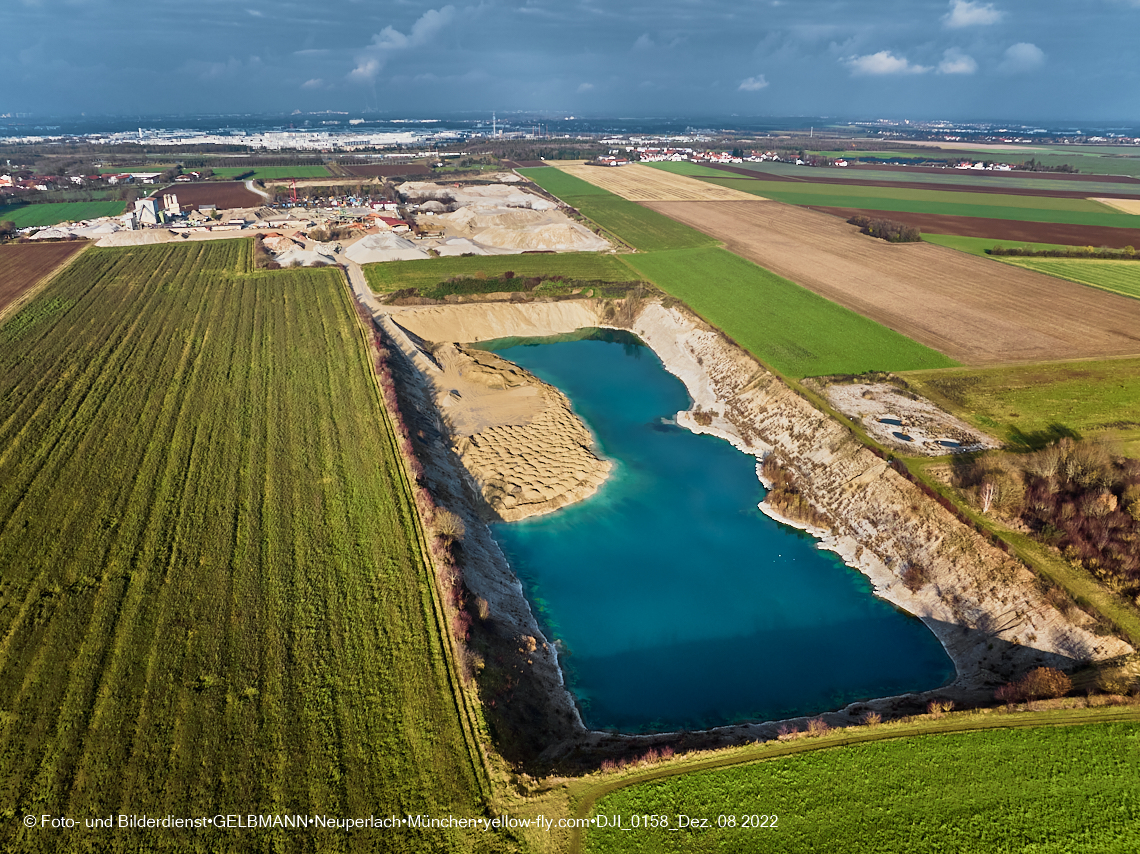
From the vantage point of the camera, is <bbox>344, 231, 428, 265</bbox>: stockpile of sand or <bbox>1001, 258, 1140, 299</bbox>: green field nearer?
<bbox>1001, 258, 1140, 299</bbox>: green field

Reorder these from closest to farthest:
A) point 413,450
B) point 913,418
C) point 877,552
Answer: point 877,552 < point 413,450 < point 913,418

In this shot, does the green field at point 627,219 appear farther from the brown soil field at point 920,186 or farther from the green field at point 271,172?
the green field at point 271,172

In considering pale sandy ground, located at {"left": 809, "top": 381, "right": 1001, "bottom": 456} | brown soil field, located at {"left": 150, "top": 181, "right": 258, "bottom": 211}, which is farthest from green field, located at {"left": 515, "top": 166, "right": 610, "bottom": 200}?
pale sandy ground, located at {"left": 809, "top": 381, "right": 1001, "bottom": 456}

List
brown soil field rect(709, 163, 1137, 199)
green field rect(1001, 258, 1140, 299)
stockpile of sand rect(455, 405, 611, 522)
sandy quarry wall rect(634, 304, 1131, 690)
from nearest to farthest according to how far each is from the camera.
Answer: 1. sandy quarry wall rect(634, 304, 1131, 690)
2. stockpile of sand rect(455, 405, 611, 522)
3. green field rect(1001, 258, 1140, 299)
4. brown soil field rect(709, 163, 1137, 199)

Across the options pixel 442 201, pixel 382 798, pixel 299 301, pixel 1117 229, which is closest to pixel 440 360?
pixel 299 301

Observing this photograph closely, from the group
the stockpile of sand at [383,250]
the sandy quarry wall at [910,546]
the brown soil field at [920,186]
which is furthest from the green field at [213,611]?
the brown soil field at [920,186]

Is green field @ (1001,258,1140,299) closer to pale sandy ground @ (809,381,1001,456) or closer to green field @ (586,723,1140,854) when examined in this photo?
pale sandy ground @ (809,381,1001,456)

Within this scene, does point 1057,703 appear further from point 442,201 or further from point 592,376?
point 442,201
